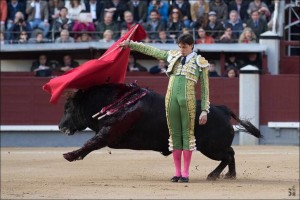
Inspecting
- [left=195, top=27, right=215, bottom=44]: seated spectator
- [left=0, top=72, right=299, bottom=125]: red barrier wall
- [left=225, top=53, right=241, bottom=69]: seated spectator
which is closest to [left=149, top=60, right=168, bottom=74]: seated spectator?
[left=0, top=72, right=299, bottom=125]: red barrier wall

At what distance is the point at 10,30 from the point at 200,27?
312cm

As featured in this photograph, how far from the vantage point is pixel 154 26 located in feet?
64.0

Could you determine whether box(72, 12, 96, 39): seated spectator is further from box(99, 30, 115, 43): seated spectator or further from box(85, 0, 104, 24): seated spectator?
box(99, 30, 115, 43): seated spectator

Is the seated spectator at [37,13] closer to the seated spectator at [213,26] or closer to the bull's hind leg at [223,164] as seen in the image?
the seated spectator at [213,26]

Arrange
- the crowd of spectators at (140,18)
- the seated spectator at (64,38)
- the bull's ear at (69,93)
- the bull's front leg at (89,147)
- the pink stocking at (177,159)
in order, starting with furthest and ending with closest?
the seated spectator at (64,38)
the crowd of spectators at (140,18)
the bull's ear at (69,93)
the bull's front leg at (89,147)
the pink stocking at (177,159)

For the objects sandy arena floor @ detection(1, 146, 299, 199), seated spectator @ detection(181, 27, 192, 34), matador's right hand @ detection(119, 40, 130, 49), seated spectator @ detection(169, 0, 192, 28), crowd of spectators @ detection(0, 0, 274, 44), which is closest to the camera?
sandy arena floor @ detection(1, 146, 299, 199)

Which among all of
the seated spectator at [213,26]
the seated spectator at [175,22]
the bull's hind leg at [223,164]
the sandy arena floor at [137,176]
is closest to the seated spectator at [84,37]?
the seated spectator at [175,22]

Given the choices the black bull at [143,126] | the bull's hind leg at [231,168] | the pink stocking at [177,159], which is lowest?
the bull's hind leg at [231,168]

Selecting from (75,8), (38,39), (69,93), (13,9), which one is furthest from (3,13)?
(69,93)

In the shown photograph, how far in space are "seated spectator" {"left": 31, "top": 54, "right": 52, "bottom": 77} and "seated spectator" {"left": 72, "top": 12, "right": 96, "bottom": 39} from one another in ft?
2.36

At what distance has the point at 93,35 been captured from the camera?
20.0 metres

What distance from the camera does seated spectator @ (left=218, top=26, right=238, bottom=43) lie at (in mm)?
19409

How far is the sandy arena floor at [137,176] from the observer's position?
10.0m

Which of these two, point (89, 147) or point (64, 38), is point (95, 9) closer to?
point (64, 38)
